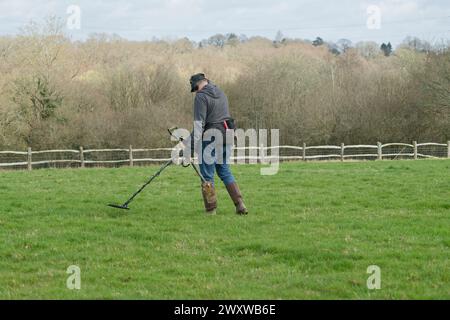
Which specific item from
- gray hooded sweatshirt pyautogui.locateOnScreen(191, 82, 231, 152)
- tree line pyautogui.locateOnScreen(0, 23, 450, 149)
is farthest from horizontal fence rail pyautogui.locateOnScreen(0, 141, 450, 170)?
gray hooded sweatshirt pyautogui.locateOnScreen(191, 82, 231, 152)

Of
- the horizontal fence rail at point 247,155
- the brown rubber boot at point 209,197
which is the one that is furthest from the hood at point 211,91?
the horizontal fence rail at point 247,155

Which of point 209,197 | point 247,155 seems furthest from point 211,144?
point 247,155

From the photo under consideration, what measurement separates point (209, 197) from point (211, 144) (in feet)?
2.81

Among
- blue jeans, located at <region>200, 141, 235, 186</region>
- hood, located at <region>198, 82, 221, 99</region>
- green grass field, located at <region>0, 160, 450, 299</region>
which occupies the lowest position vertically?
green grass field, located at <region>0, 160, 450, 299</region>

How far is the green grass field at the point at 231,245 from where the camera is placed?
20.8 feet

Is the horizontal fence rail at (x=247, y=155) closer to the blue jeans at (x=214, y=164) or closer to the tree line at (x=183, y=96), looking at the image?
the tree line at (x=183, y=96)

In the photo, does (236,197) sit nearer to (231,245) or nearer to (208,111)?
(208,111)

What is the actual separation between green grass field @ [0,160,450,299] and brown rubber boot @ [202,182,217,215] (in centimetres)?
17

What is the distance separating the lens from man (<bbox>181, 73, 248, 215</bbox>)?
10.8 metres

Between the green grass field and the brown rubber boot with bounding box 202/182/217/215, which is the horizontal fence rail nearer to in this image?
the green grass field

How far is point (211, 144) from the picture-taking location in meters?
10.8
